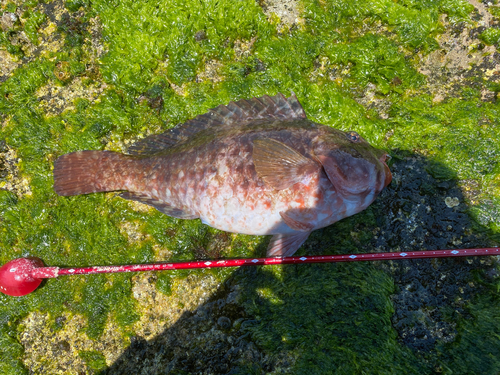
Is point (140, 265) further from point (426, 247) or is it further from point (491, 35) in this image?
point (491, 35)

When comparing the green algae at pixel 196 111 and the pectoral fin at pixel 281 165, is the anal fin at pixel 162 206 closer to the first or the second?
the green algae at pixel 196 111

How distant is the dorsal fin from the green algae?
355 mm

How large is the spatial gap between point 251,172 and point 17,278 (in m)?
2.79

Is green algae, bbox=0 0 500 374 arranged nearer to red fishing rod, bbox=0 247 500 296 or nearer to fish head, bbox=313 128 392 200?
red fishing rod, bbox=0 247 500 296

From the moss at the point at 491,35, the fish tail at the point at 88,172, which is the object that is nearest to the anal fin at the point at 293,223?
the fish tail at the point at 88,172

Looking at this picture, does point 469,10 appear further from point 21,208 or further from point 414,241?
point 21,208

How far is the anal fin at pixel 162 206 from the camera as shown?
3191 mm

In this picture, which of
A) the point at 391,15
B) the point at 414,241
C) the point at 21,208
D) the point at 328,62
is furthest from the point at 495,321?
the point at 21,208

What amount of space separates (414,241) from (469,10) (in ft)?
9.26

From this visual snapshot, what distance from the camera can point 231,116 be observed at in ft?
10.5

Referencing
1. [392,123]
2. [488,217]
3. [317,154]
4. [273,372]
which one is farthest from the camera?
[392,123]

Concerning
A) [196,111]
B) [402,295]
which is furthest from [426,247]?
[196,111]

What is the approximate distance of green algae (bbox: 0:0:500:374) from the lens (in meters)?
3.29

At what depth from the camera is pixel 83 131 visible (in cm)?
368
